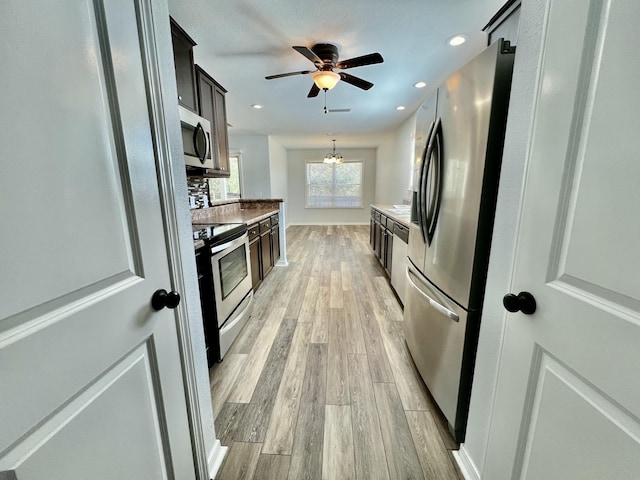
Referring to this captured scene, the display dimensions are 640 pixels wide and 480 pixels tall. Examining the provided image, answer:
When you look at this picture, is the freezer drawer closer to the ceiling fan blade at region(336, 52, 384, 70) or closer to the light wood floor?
the light wood floor

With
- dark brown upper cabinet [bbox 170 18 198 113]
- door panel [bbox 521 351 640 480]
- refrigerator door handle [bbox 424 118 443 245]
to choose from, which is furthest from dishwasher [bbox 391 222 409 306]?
dark brown upper cabinet [bbox 170 18 198 113]

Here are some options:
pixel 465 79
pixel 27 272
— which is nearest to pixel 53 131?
pixel 27 272

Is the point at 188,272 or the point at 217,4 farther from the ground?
the point at 217,4

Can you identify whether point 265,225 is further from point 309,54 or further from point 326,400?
point 326,400

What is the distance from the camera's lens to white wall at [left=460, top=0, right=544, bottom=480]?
2.63ft

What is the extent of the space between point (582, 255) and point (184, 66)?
2712 mm

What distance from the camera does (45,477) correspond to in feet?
1.56

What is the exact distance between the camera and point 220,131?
9.43ft

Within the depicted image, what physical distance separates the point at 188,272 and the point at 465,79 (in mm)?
1448

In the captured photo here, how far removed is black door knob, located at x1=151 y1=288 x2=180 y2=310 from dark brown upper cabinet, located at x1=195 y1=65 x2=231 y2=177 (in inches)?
86.9

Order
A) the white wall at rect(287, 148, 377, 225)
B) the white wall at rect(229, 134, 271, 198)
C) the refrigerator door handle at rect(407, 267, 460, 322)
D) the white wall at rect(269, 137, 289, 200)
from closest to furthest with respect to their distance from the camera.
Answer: the refrigerator door handle at rect(407, 267, 460, 322) < the white wall at rect(229, 134, 271, 198) < the white wall at rect(269, 137, 289, 200) < the white wall at rect(287, 148, 377, 225)

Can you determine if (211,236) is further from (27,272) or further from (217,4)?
(217,4)

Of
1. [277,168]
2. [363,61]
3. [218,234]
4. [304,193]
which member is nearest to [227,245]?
[218,234]

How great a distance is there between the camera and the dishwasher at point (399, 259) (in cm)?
256
